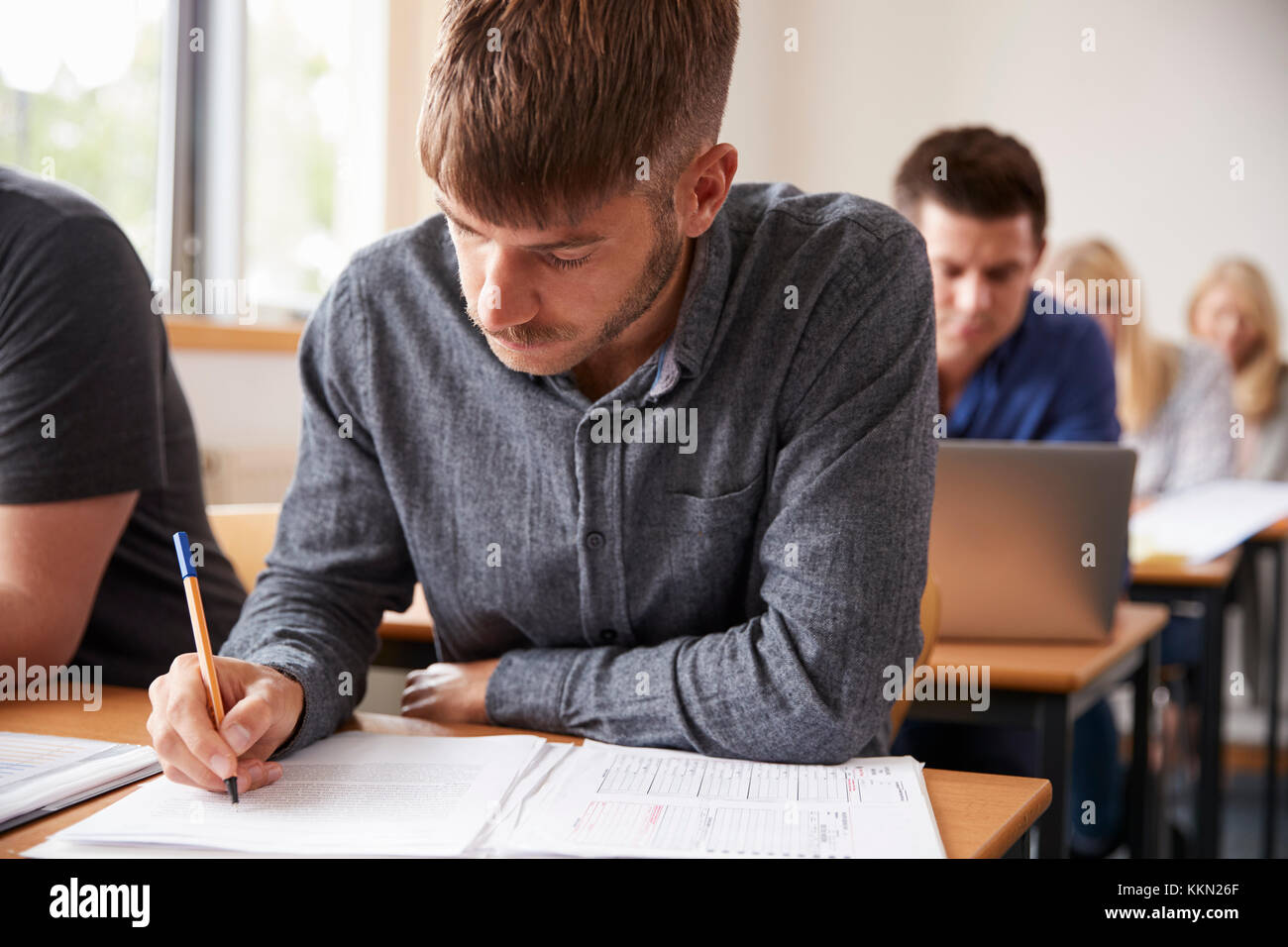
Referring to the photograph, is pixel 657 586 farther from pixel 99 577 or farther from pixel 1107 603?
pixel 1107 603

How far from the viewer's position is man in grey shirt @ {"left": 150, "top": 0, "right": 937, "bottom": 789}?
0.96m

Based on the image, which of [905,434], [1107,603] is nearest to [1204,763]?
[1107,603]

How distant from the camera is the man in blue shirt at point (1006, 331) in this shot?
224 centimetres

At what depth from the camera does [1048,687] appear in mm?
1592

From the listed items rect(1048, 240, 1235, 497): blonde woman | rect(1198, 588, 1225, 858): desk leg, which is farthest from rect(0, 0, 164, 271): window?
rect(1048, 240, 1235, 497): blonde woman

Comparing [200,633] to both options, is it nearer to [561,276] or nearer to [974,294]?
[561,276]

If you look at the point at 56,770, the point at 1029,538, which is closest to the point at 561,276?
the point at 56,770

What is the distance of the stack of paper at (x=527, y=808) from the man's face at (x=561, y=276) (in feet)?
1.08

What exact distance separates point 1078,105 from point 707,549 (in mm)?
3942

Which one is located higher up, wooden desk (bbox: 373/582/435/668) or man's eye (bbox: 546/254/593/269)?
man's eye (bbox: 546/254/593/269)

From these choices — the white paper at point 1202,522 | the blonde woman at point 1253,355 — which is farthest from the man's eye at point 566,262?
the blonde woman at point 1253,355

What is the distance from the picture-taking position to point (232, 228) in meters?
3.38

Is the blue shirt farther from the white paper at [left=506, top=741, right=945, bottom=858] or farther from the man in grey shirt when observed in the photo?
the white paper at [left=506, top=741, right=945, bottom=858]

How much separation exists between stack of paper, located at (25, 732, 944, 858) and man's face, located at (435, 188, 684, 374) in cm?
33
